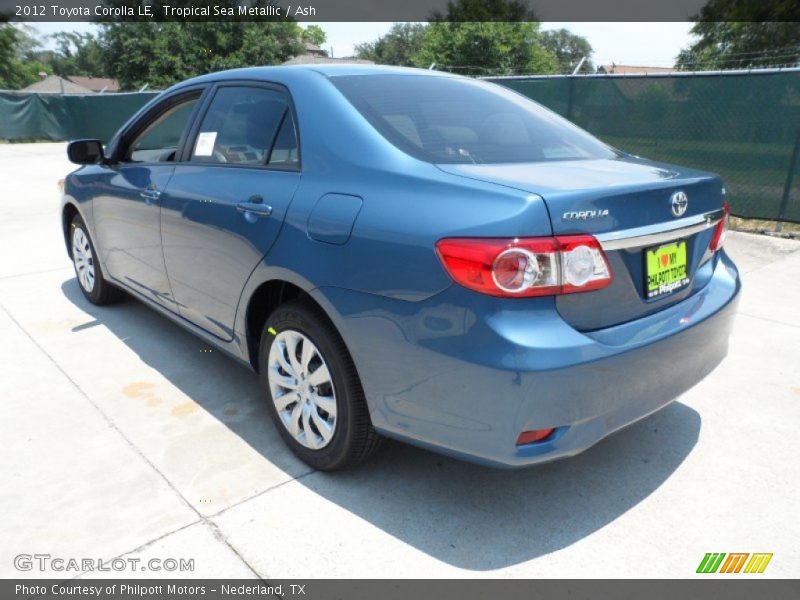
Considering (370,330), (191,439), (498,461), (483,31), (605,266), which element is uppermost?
(483,31)

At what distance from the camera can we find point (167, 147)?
3.96m

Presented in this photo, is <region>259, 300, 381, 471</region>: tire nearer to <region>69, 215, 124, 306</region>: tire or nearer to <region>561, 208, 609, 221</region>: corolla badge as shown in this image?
<region>561, 208, 609, 221</region>: corolla badge

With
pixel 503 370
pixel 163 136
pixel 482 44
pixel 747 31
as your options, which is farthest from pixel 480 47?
pixel 503 370

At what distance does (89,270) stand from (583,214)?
3987 mm

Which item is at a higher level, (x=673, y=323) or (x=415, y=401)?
(x=673, y=323)

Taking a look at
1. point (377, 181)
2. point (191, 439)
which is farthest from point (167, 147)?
point (377, 181)

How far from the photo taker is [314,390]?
8.38 ft

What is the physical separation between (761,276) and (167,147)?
16.4 ft

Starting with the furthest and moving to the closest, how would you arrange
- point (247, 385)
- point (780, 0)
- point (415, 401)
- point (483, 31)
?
1. point (483, 31)
2. point (780, 0)
3. point (247, 385)
4. point (415, 401)

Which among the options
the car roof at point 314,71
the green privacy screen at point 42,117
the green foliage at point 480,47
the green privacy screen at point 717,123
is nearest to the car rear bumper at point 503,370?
the car roof at point 314,71

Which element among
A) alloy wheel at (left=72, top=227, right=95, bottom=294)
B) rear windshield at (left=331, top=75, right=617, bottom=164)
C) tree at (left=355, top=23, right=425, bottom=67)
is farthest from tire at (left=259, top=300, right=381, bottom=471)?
tree at (left=355, top=23, right=425, bottom=67)

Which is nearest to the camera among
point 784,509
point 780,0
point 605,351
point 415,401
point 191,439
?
point 605,351

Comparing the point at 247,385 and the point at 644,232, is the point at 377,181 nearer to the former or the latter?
the point at 644,232

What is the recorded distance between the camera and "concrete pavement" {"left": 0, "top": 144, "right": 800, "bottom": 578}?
222 centimetres
